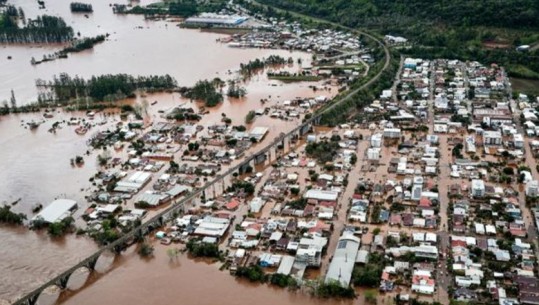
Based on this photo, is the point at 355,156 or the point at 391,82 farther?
the point at 391,82

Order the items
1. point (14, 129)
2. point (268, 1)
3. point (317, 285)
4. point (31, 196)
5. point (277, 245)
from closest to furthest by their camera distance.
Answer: point (317, 285) < point (277, 245) < point (31, 196) < point (14, 129) < point (268, 1)

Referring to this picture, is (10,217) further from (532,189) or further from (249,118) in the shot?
(532,189)

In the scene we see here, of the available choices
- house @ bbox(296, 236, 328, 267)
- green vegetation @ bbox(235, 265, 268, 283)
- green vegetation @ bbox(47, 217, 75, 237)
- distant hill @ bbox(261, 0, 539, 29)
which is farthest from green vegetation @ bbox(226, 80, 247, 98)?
green vegetation @ bbox(235, 265, 268, 283)

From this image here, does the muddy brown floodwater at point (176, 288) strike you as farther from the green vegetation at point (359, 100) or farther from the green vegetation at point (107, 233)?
the green vegetation at point (359, 100)

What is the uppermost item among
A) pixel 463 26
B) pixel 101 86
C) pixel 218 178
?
pixel 463 26

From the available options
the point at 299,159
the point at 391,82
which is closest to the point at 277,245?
the point at 299,159

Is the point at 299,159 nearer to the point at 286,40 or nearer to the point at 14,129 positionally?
the point at 14,129

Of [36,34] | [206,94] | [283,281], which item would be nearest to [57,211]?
[283,281]
